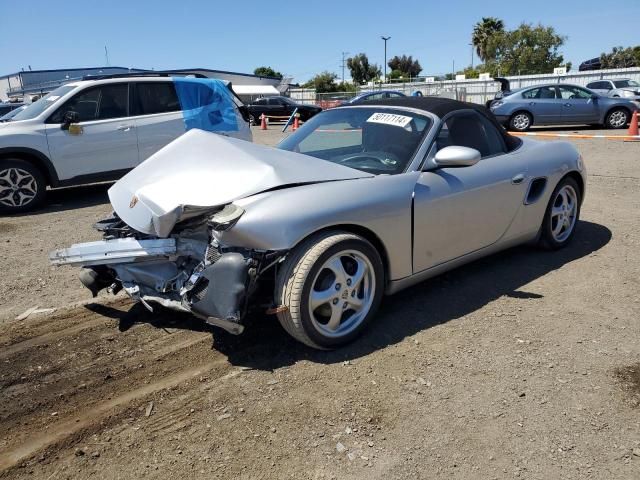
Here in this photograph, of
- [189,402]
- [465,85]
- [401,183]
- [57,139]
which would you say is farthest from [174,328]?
[465,85]

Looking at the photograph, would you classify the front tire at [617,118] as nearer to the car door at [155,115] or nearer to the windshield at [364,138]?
the car door at [155,115]

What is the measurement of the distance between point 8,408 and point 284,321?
1.49 metres

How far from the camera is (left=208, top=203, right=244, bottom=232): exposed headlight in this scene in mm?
2736

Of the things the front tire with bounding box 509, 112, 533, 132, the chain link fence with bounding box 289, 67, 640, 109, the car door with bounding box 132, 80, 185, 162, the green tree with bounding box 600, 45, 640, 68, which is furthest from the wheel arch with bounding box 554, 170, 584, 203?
the green tree with bounding box 600, 45, 640, 68

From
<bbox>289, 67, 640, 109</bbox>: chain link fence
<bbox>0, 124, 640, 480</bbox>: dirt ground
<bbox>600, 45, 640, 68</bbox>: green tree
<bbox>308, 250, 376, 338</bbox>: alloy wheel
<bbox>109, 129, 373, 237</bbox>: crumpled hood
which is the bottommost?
→ <bbox>0, 124, 640, 480</bbox>: dirt ground

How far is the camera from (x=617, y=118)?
16.3 metres

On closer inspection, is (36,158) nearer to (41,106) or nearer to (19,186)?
(19,186)

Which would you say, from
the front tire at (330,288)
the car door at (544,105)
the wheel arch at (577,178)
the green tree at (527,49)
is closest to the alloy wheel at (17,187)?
the front tire at (330,288)

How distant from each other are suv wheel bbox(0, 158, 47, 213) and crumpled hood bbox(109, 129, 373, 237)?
4.22 meters

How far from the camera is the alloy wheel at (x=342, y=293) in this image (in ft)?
9.82

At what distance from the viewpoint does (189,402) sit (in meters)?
2.69

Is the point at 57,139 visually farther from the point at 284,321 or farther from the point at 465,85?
the point at 465,85

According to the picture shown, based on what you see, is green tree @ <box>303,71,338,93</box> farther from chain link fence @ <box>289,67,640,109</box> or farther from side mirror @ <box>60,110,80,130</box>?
side mirror @ <box>60,110,80,130</box>

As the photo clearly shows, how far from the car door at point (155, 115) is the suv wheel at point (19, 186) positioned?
147 centimetres
